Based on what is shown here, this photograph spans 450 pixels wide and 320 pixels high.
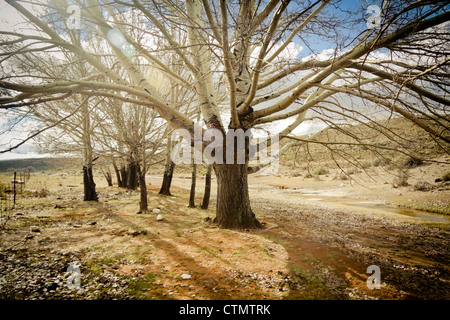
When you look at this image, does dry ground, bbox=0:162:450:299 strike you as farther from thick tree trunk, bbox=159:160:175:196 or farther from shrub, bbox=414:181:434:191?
shrub, bbox=414:181:434:191

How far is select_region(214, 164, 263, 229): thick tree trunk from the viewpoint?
16.5 ft

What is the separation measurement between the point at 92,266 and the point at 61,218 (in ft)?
14.0

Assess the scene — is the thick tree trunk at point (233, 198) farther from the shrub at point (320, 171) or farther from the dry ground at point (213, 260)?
the shrub at point (320, 171)

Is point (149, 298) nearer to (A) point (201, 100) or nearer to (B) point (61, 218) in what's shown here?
(A) point (201, 100)

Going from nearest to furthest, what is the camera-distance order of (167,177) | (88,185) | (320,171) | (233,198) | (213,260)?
(213,260) < (233,198) < (88,185) < (167,177) < (320,171)

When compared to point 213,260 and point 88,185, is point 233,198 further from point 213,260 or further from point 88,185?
point 88,185

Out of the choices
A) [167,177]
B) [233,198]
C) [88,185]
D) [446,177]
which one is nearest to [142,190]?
[233,198]

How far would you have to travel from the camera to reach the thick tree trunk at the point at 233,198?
5.02 metres

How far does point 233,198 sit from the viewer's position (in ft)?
16.6

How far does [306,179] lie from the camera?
23.4 meters

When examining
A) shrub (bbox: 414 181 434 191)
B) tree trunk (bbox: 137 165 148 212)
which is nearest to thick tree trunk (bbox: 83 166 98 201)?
tree trunk (bbox: 137 165 148 212)

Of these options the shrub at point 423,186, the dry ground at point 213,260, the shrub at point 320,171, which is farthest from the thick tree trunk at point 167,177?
the shrub at point 320,171

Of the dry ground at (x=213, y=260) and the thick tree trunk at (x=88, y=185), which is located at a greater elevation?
the thick tree trunk at (x=88, y=185)
